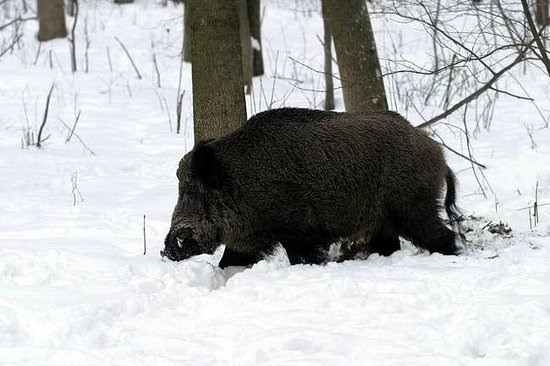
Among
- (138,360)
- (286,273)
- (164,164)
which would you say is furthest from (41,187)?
(138,360)

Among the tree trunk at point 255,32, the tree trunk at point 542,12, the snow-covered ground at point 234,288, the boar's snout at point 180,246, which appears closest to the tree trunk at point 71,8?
the tree trunk at point 255,32

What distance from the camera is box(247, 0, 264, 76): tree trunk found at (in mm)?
14773

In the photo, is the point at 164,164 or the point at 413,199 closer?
the point at 413,199

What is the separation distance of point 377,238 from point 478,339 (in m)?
2.32

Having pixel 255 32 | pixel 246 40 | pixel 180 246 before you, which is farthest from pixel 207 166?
pixel 255 32

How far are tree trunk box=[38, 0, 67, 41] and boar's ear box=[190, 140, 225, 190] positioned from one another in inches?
529

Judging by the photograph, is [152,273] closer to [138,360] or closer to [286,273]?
[286,273]

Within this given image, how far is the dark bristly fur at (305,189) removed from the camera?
5641mm

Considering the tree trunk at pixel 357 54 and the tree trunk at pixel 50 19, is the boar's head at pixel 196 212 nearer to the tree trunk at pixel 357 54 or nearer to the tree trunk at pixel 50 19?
the tree trunk at pixel 357 54

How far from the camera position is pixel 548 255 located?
5113 mm

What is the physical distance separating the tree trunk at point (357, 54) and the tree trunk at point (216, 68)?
1719 millimetres

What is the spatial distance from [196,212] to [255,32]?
9799 mm

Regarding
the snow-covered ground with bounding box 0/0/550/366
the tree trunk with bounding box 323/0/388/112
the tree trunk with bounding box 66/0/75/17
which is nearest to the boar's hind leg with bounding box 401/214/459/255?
the snow-covered ground with bounding box 0/0/550/366

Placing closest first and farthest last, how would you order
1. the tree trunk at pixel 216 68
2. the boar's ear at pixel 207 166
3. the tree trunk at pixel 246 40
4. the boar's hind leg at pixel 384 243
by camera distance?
1. the boar's ear at pixel 207 166
2. the boar's hind leg at pixel 384 243
3. the tree trunk at pixel 216 68
4. the tree trunk at pixel 246 40
